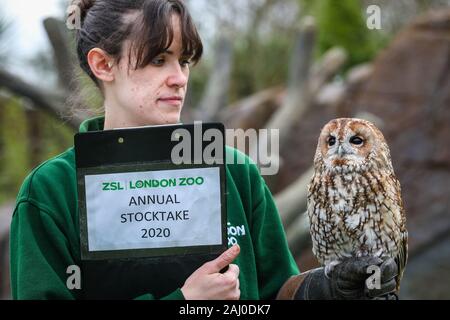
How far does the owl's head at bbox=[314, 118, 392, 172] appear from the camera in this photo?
Result: 1396mm

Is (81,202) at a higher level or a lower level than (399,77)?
lower

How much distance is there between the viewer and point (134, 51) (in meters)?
1.29

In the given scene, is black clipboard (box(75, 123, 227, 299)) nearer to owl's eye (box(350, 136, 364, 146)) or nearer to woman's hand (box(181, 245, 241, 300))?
woman's hand (box(181, 245, 241, 300))

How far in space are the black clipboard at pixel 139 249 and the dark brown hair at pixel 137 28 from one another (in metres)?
0.23

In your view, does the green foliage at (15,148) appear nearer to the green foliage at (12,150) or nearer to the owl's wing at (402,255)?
the green foliage at (12,150)

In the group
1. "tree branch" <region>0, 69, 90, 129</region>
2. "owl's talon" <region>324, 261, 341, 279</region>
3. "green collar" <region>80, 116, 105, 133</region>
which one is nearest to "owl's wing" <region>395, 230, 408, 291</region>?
"owl's talon" <region>324, 261, 341, 279</region>

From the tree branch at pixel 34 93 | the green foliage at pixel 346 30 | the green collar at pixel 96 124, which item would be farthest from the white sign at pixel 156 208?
the green foliage at pixel 346 30

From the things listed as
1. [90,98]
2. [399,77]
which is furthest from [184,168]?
[399,77]

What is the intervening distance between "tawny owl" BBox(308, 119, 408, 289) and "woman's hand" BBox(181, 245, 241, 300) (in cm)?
37

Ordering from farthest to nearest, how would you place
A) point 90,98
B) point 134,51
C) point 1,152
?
point 1,152
point 90,98
point 134,51

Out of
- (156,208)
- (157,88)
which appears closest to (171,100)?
(157,88)
